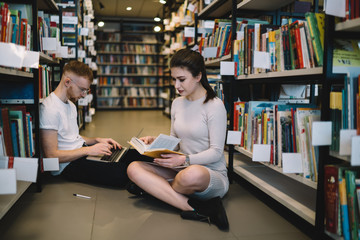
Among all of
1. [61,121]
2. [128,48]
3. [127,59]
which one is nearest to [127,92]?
[127,59]

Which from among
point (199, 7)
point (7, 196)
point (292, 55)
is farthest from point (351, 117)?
point (199, 7)

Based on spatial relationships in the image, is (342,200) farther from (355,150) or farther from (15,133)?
(15,133)

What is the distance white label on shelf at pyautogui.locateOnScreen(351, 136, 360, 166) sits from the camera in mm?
1109

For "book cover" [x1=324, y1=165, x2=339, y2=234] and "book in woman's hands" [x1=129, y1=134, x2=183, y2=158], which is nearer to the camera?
"book cover" [x1=324, y1=165, x2=339, y2=234]

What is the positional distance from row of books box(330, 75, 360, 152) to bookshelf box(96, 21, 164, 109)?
332 inches

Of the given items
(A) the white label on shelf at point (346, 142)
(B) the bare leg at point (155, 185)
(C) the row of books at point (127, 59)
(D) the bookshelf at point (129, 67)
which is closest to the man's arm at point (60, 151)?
(B) the bare leg at point (155, 185)

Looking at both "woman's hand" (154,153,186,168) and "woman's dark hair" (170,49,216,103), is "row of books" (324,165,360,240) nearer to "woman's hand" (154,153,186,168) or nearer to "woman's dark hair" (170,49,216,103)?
"woman's hand" (154,153,186,168)

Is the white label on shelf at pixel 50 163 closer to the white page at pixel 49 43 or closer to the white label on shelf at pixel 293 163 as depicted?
the white page at pixel 49 43

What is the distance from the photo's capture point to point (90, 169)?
223 cm

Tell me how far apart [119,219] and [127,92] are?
8.06m

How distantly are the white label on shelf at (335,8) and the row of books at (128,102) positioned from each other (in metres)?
8.53

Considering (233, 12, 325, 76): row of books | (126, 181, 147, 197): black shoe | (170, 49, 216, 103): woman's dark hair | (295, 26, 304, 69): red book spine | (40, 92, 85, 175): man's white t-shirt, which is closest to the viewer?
(233, 12, 325, 76): row of books

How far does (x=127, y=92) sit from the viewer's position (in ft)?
31.3

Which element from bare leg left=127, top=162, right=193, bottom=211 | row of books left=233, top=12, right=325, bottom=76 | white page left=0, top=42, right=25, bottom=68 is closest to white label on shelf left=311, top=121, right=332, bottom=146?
row of books left=233, top=12, right=325, bottom=76
